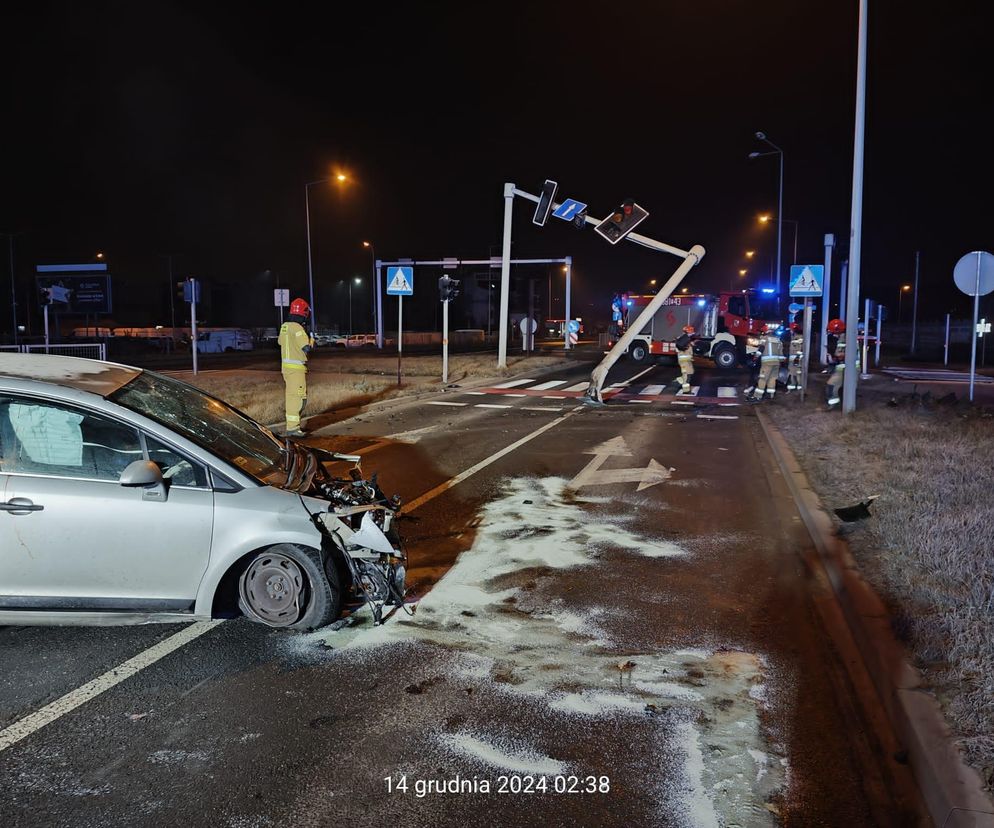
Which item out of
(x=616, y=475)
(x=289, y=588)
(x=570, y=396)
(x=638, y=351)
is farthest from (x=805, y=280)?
(x=289, y=588)

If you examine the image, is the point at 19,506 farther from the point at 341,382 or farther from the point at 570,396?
the point at 341,382

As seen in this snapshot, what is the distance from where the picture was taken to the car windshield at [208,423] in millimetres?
4441

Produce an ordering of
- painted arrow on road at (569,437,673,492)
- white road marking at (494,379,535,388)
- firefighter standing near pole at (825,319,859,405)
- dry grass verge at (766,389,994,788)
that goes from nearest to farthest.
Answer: dry grass verge at (766,389,994,788) → painted arrow on road at (569,437,673,492) → firefighter standing near pole at (825,319,859,405) → white road marking at (494,379,535,388)

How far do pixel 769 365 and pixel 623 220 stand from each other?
201 inches

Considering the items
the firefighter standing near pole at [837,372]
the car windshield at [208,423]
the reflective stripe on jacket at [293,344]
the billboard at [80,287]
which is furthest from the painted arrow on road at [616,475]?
the billboard at [80,287]

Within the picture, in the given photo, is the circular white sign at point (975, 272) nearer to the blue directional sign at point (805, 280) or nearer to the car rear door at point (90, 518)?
the blue directional sign at point (805, 280)

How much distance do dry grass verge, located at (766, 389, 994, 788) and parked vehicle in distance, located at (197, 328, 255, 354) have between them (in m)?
43.7

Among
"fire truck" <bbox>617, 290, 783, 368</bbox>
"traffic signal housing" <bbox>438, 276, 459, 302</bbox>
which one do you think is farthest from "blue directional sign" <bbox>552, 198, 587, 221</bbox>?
"fire truck" <bbox>617, 290, 783, 368</bbox>

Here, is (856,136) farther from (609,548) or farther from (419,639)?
(419,639)

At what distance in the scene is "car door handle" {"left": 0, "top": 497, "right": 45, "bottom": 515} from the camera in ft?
13.0


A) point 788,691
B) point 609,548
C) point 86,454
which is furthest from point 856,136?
point 86,454

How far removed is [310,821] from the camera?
9.36ft

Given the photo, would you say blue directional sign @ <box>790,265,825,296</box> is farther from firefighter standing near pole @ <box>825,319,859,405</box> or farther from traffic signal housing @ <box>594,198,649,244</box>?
traffic signal housing @ <box>594,198,649,244</box>

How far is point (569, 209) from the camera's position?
17.6 m
